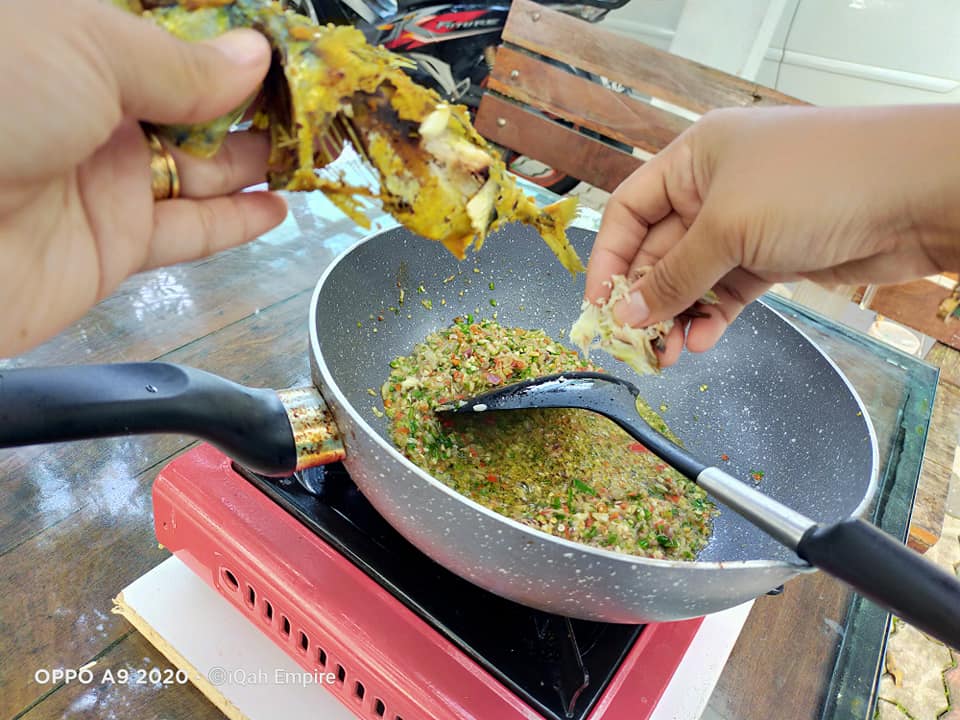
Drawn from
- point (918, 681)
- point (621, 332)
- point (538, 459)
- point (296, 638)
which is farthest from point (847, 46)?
point (296, 638)

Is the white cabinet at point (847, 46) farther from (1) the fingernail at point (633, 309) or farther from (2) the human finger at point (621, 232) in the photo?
(1) the fingernail at point (633, 309)

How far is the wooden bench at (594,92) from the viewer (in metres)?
2.11

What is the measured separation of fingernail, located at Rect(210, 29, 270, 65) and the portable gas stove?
Answer: 0.49 metres

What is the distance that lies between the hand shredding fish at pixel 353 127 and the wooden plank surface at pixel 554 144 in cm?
158

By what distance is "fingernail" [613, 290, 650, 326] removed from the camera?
862 mm

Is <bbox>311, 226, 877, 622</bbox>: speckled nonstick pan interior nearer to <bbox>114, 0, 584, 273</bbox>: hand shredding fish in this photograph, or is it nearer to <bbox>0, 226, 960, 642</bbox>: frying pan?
<bbox>0, 226, 960, 642</bbox>: frying pan

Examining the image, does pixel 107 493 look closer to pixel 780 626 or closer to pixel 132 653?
pixel 132 653

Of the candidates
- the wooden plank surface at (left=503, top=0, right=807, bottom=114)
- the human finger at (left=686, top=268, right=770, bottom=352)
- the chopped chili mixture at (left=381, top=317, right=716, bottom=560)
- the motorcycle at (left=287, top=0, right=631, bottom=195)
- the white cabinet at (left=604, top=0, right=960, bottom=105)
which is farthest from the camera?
the white cabinet at (left=604, top=0, right=960, bottom=105)

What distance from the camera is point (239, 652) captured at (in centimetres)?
79

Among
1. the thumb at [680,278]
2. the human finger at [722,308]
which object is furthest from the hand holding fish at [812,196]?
the human finger at [722,308]

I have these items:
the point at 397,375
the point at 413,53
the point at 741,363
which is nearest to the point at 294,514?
the point at 397,375

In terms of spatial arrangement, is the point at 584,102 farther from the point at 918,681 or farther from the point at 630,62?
the point at 918,681

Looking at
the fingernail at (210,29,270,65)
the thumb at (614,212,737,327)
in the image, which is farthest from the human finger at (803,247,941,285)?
the fingernail at (210,29,270,65)

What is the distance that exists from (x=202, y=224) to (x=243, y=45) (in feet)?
0.87
